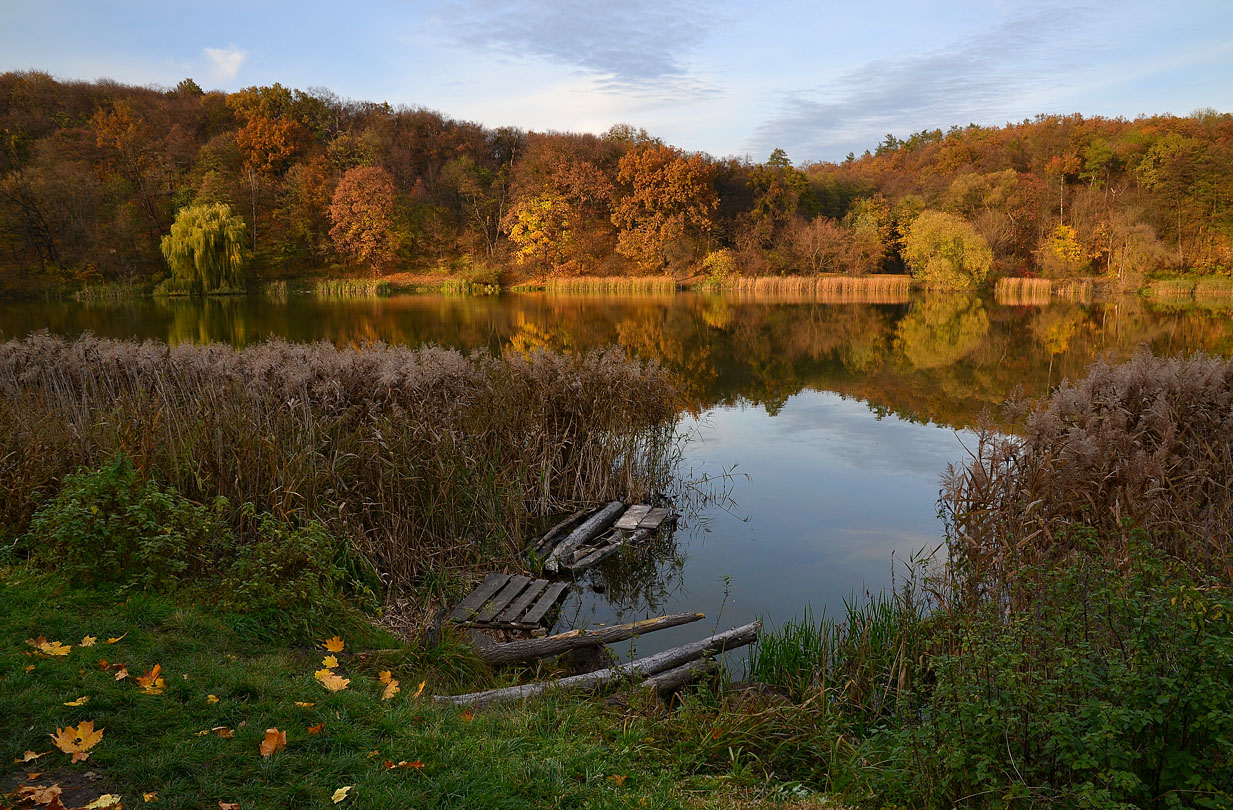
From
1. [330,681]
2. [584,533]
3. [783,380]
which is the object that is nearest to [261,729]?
[330,681]

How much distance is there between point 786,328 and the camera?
101 ft

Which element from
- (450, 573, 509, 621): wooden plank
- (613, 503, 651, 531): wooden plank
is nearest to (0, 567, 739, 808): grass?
(450, 573, 509, 621): wooden plank

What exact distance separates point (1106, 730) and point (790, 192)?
6614 centimetres

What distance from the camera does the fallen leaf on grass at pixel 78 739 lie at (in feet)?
10.3

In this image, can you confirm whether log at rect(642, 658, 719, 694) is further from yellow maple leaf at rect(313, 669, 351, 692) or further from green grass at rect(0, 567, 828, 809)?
yellow maple leaf at rect(313, 669, 351, 692)

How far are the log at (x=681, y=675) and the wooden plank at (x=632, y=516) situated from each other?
3515mm

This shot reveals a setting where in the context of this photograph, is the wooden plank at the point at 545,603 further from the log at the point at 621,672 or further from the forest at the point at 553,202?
the forest at the point at 553,202

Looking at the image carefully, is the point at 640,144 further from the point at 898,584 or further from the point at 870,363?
the point at 898,584

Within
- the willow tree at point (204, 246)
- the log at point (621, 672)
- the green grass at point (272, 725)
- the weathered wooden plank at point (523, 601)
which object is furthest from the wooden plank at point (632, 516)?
the willow tree at point (204, 246)

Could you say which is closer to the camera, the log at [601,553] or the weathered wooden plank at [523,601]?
the weathered wooden plank at [523,601]

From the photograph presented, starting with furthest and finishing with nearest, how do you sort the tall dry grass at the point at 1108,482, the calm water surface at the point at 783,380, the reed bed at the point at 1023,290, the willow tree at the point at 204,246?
1. the reed bed at the point at 1023,290
2. the willow tree at the point at 204,246
3. the calm water surface at the point at 783,380
4. the tall dry grass at the point at 1108,482

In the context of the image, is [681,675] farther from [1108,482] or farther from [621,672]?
[1108,482]

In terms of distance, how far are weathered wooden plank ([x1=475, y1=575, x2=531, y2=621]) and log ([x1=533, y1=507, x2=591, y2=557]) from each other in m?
0.87

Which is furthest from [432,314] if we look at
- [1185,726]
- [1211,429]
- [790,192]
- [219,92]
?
[219,92]
